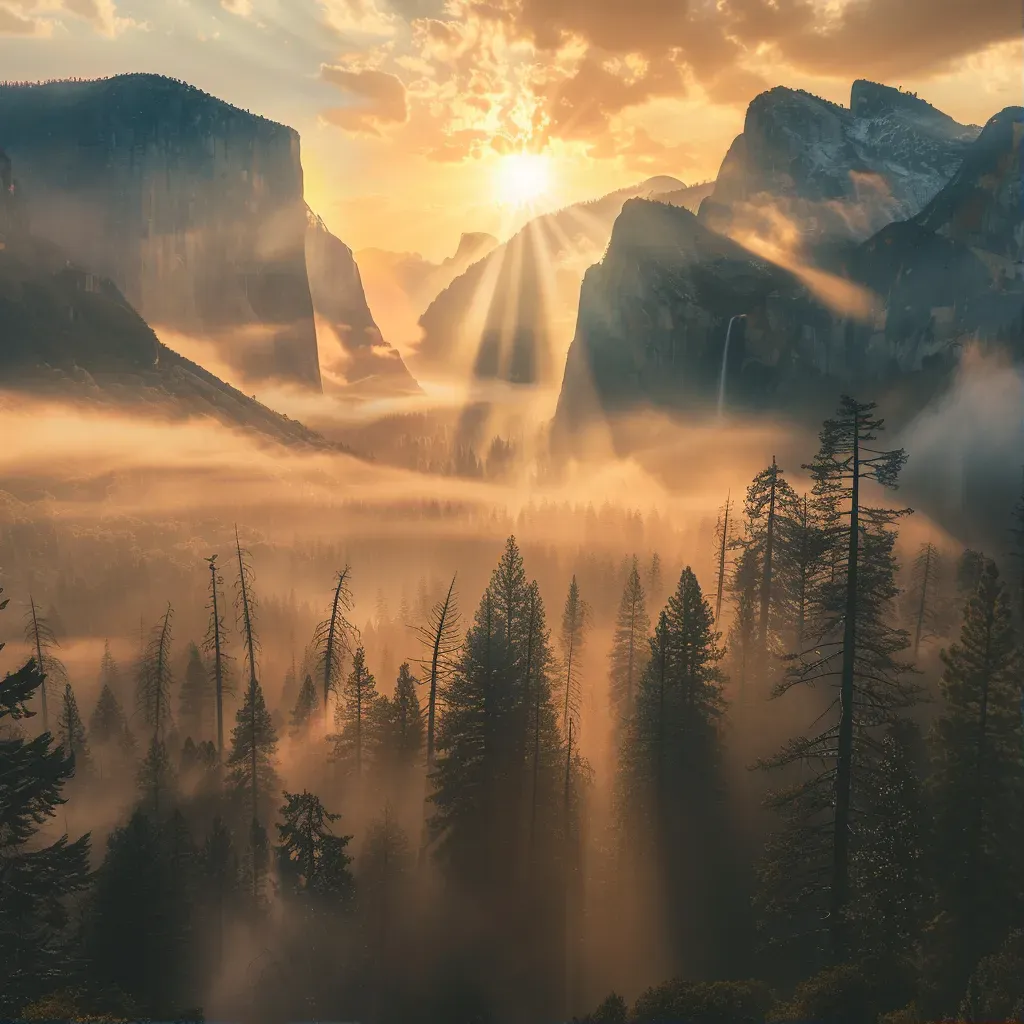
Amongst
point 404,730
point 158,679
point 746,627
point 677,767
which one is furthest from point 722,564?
point 158,679

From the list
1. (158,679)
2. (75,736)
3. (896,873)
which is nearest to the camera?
(896,873)

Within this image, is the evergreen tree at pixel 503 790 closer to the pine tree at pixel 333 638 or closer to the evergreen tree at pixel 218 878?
the pine tree at pixel 333 638

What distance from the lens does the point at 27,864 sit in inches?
663

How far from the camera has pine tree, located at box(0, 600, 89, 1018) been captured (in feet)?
53.8

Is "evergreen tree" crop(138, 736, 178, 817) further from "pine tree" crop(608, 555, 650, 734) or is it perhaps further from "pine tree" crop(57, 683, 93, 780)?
"pine tree" crop(608, 555, 650, 734)

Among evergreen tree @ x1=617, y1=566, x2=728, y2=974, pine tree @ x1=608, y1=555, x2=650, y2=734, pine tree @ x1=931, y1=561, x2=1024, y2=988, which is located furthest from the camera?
pine tree @ x1=608, y1=555, x2=650, y2=734

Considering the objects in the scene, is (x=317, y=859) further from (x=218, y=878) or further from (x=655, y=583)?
(x=655, y=583)

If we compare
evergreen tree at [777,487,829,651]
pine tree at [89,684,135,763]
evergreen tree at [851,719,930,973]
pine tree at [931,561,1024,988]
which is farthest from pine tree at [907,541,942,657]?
pine tree at [89,684,135,763]

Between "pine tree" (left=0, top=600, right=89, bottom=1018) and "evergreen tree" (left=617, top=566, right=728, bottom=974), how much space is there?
24822 millimetres

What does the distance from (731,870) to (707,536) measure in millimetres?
97444

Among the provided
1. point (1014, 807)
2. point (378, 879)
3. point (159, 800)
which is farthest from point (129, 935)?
point (1014, 807)

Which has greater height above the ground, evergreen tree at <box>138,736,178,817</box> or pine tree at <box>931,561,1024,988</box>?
pine tree at <box>931,561,1024,988</box>

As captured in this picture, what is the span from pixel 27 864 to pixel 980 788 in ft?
80.9

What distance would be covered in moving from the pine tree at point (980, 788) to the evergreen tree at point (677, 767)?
14655 millimetres
